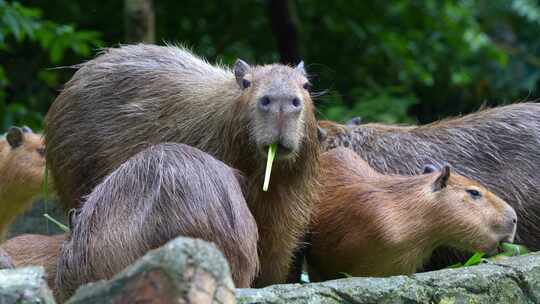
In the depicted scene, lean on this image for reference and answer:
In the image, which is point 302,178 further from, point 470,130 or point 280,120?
point 470,130

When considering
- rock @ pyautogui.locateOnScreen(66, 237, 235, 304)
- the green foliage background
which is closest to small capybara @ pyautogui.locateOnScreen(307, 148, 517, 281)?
rock @ pyautogui.locateOnScreen(66, 237, 235, 304)

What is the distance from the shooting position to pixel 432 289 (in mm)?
4363

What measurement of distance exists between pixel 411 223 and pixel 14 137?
3294 mm

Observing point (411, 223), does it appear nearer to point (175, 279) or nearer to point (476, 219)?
point (476, 219)

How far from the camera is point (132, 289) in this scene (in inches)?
123

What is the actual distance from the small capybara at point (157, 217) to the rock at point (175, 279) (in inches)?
42.2

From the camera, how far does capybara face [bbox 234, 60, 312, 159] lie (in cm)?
484

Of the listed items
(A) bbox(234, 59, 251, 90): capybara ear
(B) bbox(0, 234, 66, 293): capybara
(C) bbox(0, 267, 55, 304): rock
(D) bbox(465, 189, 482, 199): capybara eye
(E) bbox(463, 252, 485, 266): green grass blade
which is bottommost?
(B) bbox(0, 234, 66, 293): capybara

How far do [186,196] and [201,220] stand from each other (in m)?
0.12

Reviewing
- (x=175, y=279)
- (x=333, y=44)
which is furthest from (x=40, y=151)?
(x=333, y=44)

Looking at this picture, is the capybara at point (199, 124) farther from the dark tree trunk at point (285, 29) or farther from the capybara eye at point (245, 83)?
the dark tree trunk at point (285, 29)

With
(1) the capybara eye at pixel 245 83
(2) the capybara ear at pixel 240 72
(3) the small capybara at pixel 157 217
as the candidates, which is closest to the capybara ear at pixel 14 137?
(2) the capybara ear at pixel 240 72

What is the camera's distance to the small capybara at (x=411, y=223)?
545cm

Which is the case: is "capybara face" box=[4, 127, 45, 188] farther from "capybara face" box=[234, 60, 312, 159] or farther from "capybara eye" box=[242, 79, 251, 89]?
"capybara face" box=[234, 60, 312, 159]
